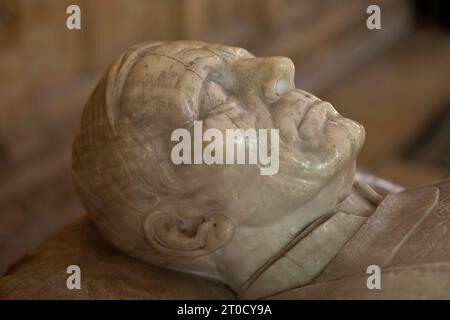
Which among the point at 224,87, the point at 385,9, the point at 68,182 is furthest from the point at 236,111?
the point at 385,9

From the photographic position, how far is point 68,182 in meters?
3.93

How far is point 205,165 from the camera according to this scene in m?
1.60

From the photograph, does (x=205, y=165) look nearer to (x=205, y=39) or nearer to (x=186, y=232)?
(x=186, y=232)

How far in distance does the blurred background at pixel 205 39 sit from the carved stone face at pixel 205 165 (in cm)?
184

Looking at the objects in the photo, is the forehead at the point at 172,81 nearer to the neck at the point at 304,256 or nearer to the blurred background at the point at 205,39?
the neck at the point at 304,256

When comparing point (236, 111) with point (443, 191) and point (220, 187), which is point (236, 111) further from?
point (443, 191)

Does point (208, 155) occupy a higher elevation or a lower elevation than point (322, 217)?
higher

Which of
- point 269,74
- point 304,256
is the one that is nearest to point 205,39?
point 269,74

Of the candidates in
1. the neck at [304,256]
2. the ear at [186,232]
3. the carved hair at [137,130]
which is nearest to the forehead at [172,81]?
the carved hair at [137,130]

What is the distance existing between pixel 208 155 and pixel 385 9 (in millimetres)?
5796

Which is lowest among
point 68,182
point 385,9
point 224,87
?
point 68,182

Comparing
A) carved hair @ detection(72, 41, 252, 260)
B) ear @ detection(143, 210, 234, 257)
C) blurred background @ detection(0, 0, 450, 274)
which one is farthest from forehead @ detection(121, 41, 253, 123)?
blurred background @ detection(0, 0, 450, 274)
